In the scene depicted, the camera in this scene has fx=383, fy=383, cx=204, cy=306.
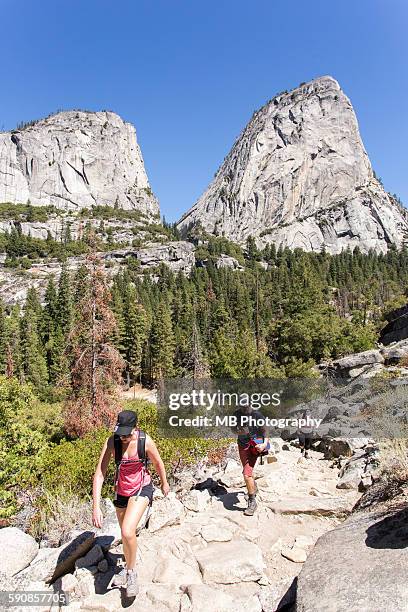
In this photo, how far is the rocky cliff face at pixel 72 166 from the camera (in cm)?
16875

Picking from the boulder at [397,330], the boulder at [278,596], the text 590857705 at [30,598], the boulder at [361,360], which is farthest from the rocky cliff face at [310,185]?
the text 590857705 at [30,598]

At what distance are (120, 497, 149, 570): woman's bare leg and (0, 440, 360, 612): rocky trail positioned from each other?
41 centimetres

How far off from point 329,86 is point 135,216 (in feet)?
387

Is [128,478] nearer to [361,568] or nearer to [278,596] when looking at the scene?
[278,596]

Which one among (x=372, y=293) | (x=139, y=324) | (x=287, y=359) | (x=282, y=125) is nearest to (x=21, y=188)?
Answer: (x=282, y=125)

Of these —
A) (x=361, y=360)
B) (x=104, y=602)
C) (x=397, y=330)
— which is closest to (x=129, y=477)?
(x=104, y=602)

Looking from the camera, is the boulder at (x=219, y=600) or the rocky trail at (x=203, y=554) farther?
the rocky trail at (x=203, y=554)

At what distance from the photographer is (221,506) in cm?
649

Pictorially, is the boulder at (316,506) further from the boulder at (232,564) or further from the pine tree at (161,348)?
the pine tree at (161,348)

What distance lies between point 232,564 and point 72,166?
194m

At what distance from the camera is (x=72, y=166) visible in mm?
175875

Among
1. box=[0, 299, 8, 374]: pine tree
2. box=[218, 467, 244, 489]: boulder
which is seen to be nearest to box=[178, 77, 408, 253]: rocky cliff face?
box=[0, 299, 8, 374]: pine tree

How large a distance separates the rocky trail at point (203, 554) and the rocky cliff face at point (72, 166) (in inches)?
7059

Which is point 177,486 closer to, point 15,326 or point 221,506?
point 221,506
